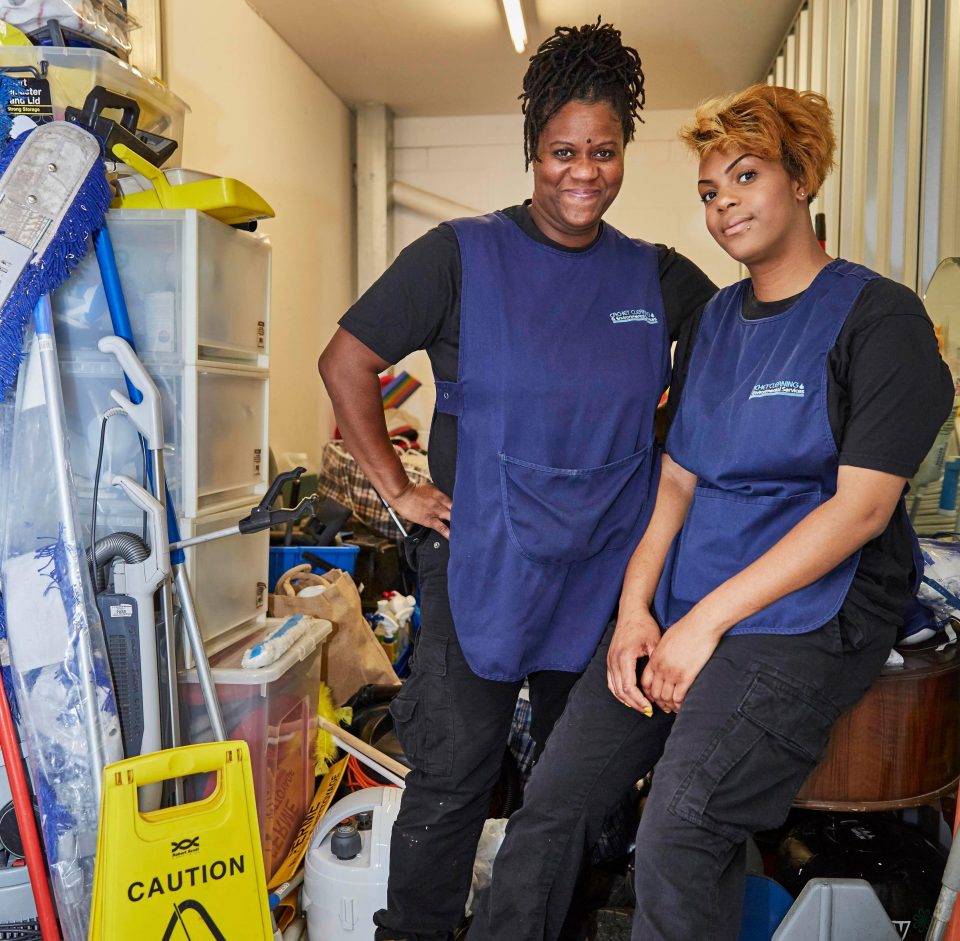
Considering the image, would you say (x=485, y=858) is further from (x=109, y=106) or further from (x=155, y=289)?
(x=109, y=106)

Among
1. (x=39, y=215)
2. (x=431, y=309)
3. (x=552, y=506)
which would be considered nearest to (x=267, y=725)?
(x=552, y=506)

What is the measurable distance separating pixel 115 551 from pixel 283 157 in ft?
11.4

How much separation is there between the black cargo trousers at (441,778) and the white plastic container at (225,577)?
0.65 metres

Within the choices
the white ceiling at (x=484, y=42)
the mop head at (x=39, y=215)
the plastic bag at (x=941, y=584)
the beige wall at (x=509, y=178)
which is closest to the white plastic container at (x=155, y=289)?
the mop head at (x=39, y=215)

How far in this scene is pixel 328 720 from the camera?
2.55m

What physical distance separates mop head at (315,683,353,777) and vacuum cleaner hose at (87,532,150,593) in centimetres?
83

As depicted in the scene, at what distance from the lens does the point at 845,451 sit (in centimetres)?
133

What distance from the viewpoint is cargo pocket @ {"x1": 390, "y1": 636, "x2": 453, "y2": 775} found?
1.65 meters

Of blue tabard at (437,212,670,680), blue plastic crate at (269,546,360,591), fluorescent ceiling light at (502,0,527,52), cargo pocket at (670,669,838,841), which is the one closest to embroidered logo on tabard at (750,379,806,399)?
blue tabard at (437,212,670,680)

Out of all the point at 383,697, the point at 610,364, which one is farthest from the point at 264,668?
the point at 610,364

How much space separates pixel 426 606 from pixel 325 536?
1683mm

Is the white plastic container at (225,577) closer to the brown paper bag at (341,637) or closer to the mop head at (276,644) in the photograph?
the mop head at (276,644)

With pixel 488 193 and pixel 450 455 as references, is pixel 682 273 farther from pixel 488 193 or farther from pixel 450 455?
pixel 488 193

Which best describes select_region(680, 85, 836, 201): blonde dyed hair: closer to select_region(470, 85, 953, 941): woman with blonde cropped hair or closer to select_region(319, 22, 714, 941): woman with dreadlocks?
select_region(470, 85, 953, 941): woman with blonde cropped hair
